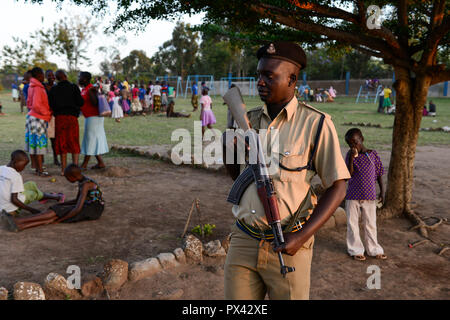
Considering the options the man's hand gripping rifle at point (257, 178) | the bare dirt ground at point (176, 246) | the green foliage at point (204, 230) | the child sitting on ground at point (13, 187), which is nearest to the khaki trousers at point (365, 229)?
the bare dirt ground at point (176, 246)

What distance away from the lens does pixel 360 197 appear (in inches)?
181

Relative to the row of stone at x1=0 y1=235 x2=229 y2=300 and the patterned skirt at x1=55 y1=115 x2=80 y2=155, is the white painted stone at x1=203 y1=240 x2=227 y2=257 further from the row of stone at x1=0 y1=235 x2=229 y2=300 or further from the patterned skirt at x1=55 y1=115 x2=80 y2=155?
the patterned skirt at x1=55 y1=115 x2=80 y2=155

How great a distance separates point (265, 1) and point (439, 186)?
206 inches

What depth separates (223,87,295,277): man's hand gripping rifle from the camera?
1.87 metres

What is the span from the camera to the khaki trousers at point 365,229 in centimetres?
456

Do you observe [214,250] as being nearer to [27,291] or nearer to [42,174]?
[27,291]

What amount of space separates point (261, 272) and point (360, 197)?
296 cm

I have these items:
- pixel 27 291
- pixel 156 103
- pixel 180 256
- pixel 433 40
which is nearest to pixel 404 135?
pixel 433 40

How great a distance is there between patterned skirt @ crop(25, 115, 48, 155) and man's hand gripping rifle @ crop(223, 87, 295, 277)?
6.55 m

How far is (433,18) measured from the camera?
5.50 metres

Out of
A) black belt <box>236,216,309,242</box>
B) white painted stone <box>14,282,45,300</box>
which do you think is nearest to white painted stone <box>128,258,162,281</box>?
white painted stone <box>14,282,45,300</box>
